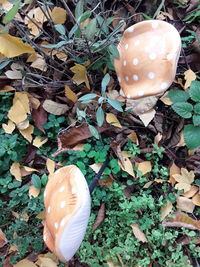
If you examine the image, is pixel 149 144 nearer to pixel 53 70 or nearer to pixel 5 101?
pixel 53 70

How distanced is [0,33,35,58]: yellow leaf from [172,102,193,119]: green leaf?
0.61 m

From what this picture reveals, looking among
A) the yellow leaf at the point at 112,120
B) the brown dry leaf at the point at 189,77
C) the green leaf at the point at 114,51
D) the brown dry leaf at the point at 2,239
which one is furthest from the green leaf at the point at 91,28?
the brown dry leaf at the point at 2,239

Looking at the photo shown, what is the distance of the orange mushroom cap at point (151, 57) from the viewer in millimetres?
990

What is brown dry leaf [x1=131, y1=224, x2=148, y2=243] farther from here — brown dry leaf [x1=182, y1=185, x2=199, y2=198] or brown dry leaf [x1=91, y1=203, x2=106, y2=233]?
brown dry leaf [x1=182, y1=185, x2=199, y2=198]

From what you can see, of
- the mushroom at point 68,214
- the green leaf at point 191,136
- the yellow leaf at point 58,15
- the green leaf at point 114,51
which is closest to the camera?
the mushroom at point 68,214

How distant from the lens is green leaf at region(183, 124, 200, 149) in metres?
1.30

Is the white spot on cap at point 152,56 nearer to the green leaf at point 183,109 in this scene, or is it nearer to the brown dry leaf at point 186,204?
the green leaf at point 183,109

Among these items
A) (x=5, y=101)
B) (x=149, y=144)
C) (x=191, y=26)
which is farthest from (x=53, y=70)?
(x=191, y=26)

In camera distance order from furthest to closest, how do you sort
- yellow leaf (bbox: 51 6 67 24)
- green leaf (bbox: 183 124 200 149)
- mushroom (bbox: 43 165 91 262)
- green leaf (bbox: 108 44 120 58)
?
yellow leaf (bbox: 51 6 67 24)
green leaf (bbox: 183 124 200 149)
green leaf (bbox: 108 44 120 58)
mushroom (bbox: 43 165 91 262)

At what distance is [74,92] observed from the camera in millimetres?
1543

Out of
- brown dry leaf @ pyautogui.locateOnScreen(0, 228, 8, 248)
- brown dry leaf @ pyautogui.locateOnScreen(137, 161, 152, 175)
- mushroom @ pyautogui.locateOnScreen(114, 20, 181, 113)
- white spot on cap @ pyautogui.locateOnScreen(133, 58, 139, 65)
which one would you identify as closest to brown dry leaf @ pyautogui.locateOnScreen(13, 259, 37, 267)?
brown dry leaf @ pyautogui.locateOnScreen(0, 228, 8, 248)

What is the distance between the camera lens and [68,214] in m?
0.92

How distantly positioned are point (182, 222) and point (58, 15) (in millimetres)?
985

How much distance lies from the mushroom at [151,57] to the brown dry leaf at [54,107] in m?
0.49
